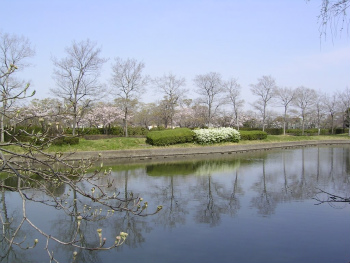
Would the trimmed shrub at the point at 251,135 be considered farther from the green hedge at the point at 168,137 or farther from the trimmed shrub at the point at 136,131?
the trimmed shrub at the point at 136,131

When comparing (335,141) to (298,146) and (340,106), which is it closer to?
(298,146)

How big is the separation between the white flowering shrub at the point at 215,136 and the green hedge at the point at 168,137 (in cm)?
61

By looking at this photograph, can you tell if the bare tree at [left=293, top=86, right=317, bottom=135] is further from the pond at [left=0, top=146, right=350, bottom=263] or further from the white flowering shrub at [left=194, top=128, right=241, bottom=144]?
the pond at [left=0, top=146, right=350, bottom=263]

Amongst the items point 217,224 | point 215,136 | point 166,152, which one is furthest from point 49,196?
point 215,136

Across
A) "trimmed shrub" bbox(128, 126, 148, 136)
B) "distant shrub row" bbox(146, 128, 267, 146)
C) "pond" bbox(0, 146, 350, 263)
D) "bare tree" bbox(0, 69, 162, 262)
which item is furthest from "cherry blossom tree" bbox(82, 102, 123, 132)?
"pond" bbox(0, 146, 350, 263)

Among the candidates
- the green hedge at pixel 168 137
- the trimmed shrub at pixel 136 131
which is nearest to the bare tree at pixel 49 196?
the green hedge at pixel 168 137

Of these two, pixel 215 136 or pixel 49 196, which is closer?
pixel 49 196

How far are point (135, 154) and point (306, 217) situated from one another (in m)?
13.0

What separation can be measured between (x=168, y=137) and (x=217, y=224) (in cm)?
1542

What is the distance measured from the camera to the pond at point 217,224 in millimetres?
4996

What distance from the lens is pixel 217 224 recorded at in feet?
20.7

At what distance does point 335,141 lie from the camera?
31.7m

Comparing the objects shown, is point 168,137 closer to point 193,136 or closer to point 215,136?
point 193,136

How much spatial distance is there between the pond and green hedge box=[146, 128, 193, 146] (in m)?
10.2
